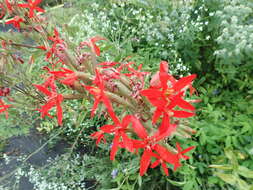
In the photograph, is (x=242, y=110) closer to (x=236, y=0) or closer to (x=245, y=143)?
(x=245, y=143)

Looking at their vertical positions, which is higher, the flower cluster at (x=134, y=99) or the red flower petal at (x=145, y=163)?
the flower cluster at (x=134, y=99)

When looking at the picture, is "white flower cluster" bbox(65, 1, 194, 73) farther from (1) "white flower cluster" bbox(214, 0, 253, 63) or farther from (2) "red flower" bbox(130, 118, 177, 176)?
(2) "red flower" bbox(130, 118, 177, 176)

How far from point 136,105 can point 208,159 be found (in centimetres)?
62

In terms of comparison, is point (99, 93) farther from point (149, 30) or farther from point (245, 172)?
point (149, 30)

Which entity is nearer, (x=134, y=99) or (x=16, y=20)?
(x=134, y=99)

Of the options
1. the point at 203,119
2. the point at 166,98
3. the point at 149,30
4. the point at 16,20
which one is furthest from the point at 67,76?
the point at 149,30

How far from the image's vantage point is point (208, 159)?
95 cm

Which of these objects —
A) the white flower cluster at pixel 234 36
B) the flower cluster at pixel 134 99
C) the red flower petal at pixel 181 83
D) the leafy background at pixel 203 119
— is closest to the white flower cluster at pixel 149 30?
the leafy background at pixel 203 119

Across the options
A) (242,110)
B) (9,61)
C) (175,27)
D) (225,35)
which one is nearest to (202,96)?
(242,110)

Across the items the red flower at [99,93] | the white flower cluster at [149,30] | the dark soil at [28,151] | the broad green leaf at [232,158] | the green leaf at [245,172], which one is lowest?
the dark soil at [28,151]

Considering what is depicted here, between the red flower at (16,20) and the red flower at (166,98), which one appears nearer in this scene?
the red flower at (166,98)

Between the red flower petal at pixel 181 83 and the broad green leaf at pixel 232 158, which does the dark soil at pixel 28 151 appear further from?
the red flower petal at pixel 181 83

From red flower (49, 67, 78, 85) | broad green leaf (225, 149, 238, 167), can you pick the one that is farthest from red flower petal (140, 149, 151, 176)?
broad green leaf (225, 149, 238, 167)

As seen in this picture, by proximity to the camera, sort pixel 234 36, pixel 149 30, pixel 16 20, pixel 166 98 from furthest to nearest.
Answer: pixel 149 30 < pixel 234 36 < pixel 16 20 < pixel 166 98
